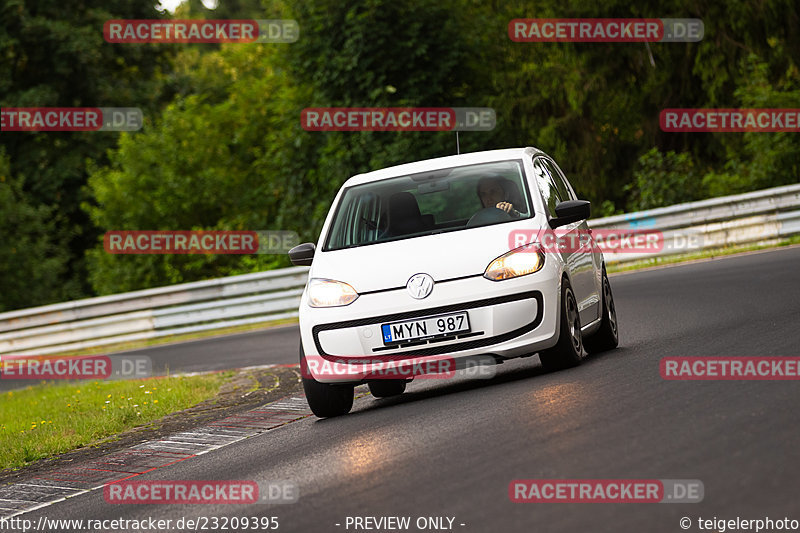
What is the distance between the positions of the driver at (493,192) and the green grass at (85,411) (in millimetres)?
3739

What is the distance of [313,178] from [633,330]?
68.4 ft

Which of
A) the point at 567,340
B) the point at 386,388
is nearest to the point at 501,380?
the point at 567,340

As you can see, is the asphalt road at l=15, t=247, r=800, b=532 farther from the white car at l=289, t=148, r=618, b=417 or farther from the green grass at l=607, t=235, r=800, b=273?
the green grass at l=607, t=235, r=800, b=273

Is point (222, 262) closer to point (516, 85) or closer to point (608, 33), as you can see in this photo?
point (516, 85)

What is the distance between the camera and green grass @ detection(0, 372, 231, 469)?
33.5ft

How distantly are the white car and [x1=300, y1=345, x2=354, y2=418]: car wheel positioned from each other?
0.01 meters

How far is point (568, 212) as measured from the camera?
9.43 meters

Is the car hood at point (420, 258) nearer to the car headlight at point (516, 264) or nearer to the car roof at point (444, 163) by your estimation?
the car headlight at point (516, 264)

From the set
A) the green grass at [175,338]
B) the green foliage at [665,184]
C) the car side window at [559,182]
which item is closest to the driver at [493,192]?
the car side window at [559,182]

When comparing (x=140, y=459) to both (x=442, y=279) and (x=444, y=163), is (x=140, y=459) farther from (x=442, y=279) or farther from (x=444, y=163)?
(x=444, y=163)

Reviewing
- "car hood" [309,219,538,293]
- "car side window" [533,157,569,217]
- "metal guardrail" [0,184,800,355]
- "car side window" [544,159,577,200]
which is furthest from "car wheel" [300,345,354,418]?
"metal guardrail" [0,184,800,355]

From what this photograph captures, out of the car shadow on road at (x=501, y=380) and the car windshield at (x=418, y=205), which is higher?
the car windshield at (x=418, y=205)

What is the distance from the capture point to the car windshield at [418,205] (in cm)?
955

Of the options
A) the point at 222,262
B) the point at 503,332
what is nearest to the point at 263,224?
the point at 222,262
